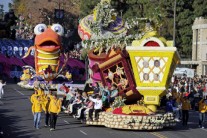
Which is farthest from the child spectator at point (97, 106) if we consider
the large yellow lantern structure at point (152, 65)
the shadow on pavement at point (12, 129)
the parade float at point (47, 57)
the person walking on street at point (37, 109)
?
the parade float at point (47, 57)

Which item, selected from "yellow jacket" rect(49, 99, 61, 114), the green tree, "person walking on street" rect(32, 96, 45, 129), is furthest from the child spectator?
the green tree

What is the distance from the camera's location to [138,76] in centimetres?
2253


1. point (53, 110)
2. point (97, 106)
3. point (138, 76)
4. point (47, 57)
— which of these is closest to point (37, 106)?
point (53, 110)

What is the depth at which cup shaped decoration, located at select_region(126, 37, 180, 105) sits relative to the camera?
872 inches

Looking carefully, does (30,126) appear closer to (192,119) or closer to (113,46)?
(113,46)

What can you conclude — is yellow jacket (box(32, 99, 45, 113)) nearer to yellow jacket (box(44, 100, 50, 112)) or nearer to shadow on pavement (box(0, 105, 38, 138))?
yellow jacket (box(44, 100, 50, 112))

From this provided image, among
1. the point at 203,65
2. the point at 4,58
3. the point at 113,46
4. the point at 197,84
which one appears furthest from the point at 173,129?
the point at 203,65

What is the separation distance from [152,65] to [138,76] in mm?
718

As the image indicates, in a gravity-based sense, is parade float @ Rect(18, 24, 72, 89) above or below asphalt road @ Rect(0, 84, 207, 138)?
above

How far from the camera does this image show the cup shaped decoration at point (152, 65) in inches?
872

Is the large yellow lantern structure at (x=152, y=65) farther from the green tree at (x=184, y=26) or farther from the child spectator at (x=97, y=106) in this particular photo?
the green tree at (x=184, y=26)

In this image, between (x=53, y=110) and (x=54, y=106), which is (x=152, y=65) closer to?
(x=54, y=106)

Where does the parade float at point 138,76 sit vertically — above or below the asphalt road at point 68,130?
above

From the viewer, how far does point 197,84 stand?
36.4 metres
